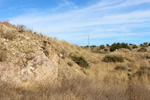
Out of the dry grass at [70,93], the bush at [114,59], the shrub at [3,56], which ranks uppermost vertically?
the shrub at [3,56]

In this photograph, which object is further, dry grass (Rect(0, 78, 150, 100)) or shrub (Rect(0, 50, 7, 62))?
shrub (Rect(0, 50, 7, 62))

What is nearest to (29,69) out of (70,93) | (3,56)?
(3,56)

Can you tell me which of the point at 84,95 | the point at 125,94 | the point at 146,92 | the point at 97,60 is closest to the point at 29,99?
the point at 84,95

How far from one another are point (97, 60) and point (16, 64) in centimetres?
1119

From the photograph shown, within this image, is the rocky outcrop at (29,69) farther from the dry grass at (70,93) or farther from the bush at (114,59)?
the bush at (114,59)

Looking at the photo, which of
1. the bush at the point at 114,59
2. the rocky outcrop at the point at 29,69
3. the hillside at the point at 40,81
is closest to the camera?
the hillside at the point at 40,81

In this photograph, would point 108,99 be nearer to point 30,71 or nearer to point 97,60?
point 30,71

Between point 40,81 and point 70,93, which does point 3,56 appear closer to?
point 40,81

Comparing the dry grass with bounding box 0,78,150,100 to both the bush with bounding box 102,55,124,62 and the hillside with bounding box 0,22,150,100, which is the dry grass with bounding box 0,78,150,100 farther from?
the bush with bounding box 102,55,124,62

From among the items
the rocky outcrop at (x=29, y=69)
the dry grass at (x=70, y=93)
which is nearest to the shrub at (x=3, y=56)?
the rocky outcrop at (x=29, y=69)

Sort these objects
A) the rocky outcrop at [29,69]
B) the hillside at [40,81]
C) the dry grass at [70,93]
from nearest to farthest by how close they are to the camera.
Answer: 1. the dry grass at [70,93]
2. the hillside at [40,81]
3. the rocky outcrop at [29,69]

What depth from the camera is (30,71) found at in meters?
7.71

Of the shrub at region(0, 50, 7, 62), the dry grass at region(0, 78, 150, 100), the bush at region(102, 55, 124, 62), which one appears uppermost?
the shrub at region(0, 50, 7, 62)

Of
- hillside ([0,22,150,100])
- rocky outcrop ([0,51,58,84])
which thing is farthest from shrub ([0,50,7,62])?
rocky outcrop ([0,51,58,84])
